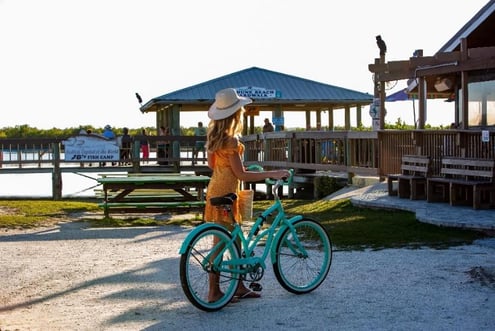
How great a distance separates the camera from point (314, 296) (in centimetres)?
788

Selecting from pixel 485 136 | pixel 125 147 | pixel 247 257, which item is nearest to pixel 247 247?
pixel 247 257

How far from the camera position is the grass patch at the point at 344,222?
1169cm

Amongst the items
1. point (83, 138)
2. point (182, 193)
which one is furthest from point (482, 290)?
point (83, 138)

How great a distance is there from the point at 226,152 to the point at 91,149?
76.4 ft

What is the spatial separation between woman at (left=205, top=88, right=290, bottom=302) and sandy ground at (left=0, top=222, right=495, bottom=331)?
771 millimetres

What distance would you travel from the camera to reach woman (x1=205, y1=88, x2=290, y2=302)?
24.7 feet

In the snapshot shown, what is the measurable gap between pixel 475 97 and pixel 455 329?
582 inches

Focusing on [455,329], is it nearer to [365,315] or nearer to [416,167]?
[365,315]

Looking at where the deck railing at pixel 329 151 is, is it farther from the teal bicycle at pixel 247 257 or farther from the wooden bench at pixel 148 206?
the teal bicycle at pixel 247 257

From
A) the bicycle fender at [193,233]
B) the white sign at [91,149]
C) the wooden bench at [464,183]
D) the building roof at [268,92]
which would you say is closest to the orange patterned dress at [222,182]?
the bicycle fender at [193,233]

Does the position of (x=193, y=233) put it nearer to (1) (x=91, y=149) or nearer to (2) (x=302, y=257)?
(2) (x=302, y=257)

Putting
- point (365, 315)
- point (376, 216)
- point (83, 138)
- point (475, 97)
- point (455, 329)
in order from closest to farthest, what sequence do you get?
point (455, 329), point (365, 315), point (376, 216), point (475, 97), point (83, 138)

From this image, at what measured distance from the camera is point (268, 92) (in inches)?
1473

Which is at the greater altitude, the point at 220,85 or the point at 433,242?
the point at 220,85
